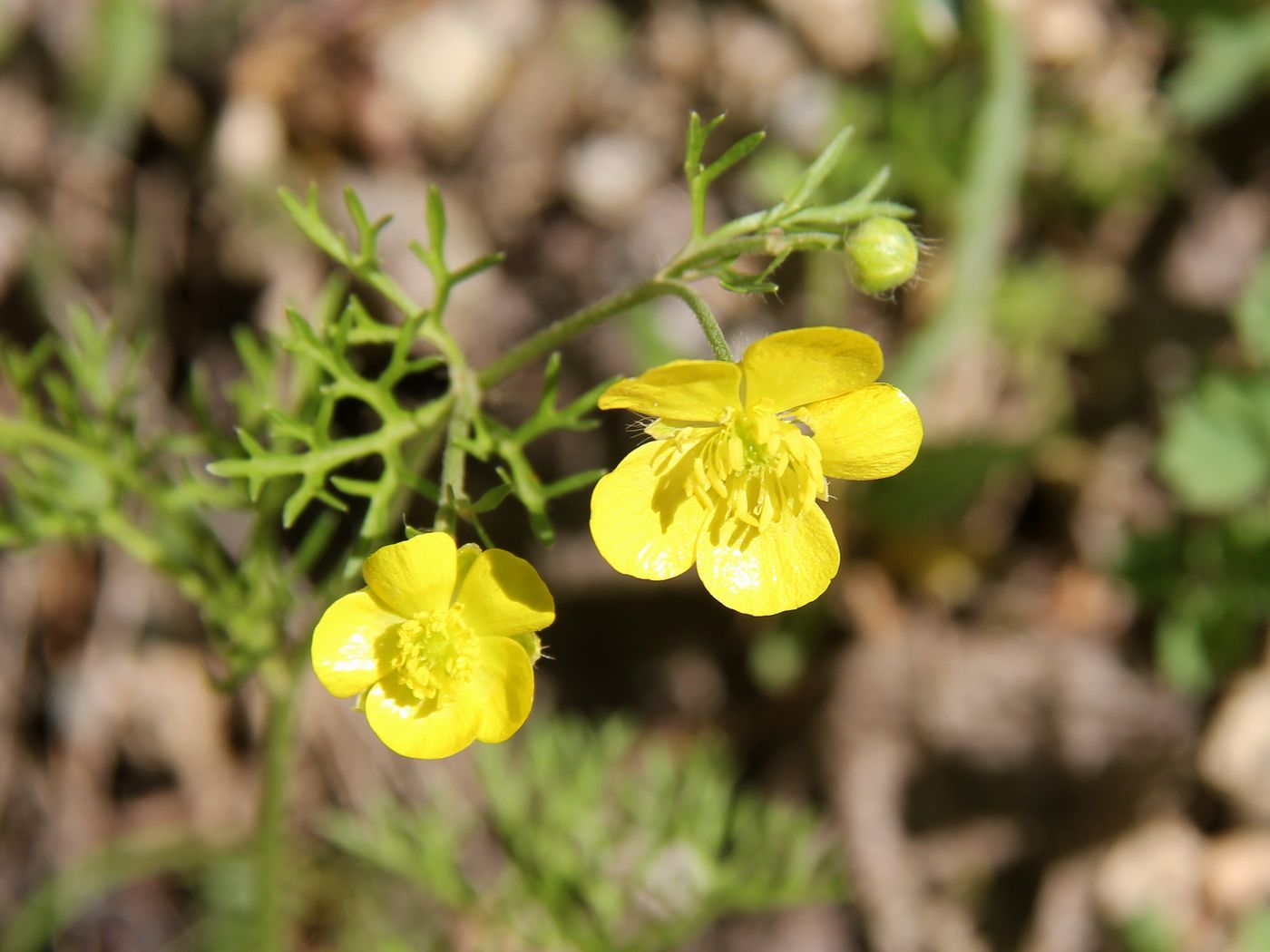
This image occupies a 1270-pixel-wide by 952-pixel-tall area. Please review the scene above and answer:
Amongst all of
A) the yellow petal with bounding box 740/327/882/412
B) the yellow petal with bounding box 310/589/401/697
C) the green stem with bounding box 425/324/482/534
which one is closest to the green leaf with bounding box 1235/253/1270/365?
the yellow petal with bounding box 740/327/882/412

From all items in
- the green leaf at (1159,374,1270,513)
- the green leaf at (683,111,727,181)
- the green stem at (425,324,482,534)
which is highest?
the green leaf at (683,111,727,181)

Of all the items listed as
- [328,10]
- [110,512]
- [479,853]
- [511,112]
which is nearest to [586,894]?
[479,853]

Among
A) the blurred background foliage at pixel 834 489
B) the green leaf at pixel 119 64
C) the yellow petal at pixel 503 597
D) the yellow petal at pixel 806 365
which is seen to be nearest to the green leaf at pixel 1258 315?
the blurred background foliage at pixel 834 489

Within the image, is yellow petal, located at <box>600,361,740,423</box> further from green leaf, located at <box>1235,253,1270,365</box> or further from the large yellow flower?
green leaf, located at <box>1235,253,1270,365</box>

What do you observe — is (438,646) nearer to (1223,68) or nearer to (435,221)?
(435,221)

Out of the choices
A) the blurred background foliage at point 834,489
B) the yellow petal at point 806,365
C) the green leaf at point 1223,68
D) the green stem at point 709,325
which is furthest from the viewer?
the green leaf at point 1223,68

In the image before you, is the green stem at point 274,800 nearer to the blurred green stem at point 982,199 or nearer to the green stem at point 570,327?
the green stem at point 570,327

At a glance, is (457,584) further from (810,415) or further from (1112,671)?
(1112,671)
